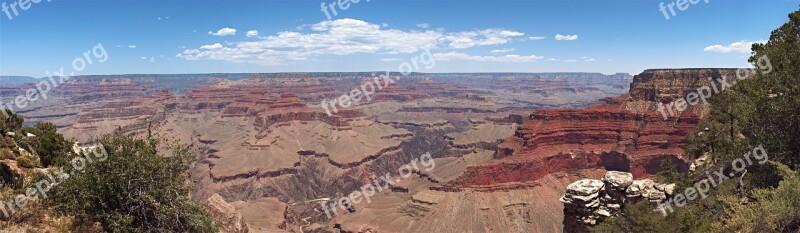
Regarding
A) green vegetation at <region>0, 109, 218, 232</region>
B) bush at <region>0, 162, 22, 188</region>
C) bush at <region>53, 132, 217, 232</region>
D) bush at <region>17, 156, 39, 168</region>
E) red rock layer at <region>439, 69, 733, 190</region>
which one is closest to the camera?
green vegetation at <region>0, 109, 218, 232</region>

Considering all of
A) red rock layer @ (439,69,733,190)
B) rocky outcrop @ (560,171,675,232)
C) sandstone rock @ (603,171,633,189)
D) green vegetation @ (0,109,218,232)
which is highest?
green vegetation @ (0,109,218,232)

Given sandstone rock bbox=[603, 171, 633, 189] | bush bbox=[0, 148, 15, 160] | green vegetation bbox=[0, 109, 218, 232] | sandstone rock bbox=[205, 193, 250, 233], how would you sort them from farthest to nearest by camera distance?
1. sandstone rock bbox=[205, 193, 250, 233]
2. sandstone rock bbox=[603, 171, 633, 189]
3. bush bbox=[0, 148, 15, 160]
4. green vegetation bbox=[0, 109, 218, 232]

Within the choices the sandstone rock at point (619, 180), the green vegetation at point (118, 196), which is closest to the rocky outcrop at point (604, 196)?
the sandstone rock at point (619, 180)

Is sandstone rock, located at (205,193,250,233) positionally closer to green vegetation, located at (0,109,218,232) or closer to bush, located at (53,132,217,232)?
green vegetation, located at (0,109,218,232)

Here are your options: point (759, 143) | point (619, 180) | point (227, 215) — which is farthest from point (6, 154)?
point (759, 143)

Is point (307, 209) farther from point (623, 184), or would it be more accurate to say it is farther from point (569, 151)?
point (623, 184)

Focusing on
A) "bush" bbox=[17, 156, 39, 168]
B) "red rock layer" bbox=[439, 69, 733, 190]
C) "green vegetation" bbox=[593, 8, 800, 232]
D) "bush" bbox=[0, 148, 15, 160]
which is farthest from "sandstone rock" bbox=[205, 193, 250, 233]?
"red rock layer" bbox=[439, 69, 733, 190]

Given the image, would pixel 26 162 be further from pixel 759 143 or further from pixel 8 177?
pixel 759 143
